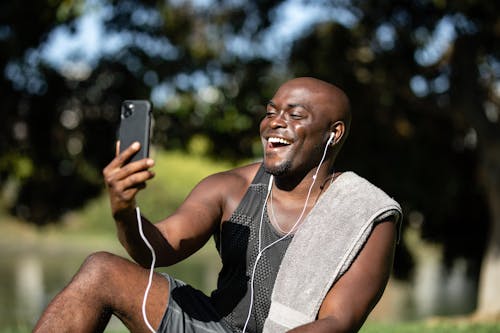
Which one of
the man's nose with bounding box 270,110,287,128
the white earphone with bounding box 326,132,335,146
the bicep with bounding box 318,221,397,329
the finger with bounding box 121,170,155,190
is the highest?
the finger with bounding box 121,170,155,190

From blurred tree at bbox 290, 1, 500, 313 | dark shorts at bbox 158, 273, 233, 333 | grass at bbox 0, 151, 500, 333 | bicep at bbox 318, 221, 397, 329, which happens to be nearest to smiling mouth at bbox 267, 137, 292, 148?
bicep at bbox 318, 221, 397, 329

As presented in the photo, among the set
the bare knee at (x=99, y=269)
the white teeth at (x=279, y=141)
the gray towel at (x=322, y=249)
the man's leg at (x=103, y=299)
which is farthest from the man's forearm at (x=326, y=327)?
the white teeth at (x=279, y=141)

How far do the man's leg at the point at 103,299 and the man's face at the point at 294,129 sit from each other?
0.73 metres

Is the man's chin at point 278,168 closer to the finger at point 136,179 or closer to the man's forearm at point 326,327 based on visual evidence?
the man's forearm at point 326,327

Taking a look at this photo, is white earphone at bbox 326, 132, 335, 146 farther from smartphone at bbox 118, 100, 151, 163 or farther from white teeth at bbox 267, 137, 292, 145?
smartphone at bbox 118, 100, 151, 163

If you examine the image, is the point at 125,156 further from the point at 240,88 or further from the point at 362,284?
the point at 240,88

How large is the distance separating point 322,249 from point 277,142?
1.82ft

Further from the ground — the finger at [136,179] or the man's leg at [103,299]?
the finger at [136,179]

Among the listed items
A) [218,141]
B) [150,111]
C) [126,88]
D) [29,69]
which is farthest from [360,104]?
[150,111]

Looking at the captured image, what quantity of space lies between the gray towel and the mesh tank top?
125 millimetres

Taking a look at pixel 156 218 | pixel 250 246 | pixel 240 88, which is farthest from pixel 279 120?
pixel 156 218

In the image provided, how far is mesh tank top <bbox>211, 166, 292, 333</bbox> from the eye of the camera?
11.2 ft

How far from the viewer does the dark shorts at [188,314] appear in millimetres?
3266

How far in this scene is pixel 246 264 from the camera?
11.5 feet
